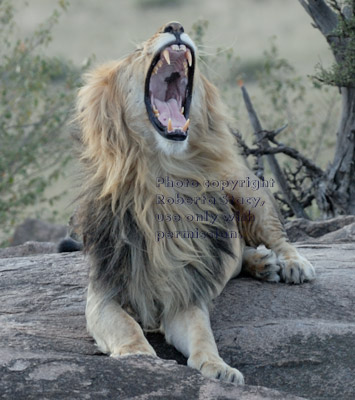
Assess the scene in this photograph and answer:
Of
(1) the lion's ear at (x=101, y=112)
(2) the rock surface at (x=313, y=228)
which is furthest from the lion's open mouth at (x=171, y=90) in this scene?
(2) the rock surface at (x=313, y=228)

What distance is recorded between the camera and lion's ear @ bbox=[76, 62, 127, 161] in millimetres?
4191

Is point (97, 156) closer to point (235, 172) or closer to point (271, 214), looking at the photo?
point (235, 172)

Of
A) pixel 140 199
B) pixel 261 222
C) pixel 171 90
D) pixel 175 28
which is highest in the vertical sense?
pixel 175 28

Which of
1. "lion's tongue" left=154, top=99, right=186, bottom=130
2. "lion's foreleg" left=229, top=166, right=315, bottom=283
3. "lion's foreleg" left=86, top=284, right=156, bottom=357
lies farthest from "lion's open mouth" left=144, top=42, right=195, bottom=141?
"lion's foreleg" left=86, top=284, right=156, bottom=357

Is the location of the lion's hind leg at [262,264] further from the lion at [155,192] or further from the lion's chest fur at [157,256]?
the lion's chest fur at [157,256]

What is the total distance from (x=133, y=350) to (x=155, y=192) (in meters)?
0.83

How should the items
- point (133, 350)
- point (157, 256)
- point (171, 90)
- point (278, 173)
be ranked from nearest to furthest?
point (133, 350) → point (157, 256) → point (171, 90) → point (278, 173)

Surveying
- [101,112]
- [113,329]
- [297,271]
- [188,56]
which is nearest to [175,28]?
[188,56]

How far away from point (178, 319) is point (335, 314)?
92 cm

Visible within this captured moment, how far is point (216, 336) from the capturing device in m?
4.17

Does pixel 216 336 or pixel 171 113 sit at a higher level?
pixel 171 113

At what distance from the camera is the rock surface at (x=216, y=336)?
315 centimetres

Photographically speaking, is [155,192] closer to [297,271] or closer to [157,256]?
[157,256]

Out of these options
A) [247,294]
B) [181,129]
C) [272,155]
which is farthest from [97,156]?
[272,155]
